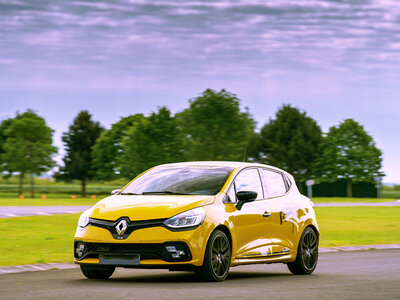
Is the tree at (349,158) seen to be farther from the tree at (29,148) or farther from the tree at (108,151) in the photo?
the tree at (29,148)

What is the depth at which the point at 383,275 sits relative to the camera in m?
11.8

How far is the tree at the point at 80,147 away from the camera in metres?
102

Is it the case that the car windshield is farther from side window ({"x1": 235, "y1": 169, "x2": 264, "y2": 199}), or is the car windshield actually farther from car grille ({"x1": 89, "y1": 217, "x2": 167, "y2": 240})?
car grille ({"x1": 89, "y1": 217, "x2": 167, "y2": 240})

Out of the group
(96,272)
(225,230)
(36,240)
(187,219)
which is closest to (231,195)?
(225,230)

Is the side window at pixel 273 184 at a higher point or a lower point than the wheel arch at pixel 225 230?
higher

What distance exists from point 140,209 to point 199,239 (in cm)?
85

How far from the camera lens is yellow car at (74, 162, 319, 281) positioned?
1004 cm

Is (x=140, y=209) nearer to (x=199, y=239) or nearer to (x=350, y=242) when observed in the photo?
(x=199, y=239)

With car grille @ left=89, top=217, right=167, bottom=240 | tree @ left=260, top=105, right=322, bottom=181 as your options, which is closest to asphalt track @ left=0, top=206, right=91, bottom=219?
car grille @ left=89, top=217, right=167, bottom=240

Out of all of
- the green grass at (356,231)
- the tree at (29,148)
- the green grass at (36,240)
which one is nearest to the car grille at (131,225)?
the green grass at (36,240)

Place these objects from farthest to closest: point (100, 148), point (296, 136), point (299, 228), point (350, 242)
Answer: point (100, 148), point (296, 136), point (350, 242), point (299, 228)

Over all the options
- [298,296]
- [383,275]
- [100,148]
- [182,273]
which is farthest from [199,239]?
[100,148]

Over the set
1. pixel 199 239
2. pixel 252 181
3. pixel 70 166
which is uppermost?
pixel 70 166

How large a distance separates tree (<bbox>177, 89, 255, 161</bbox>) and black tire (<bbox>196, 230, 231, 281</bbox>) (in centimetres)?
6298
